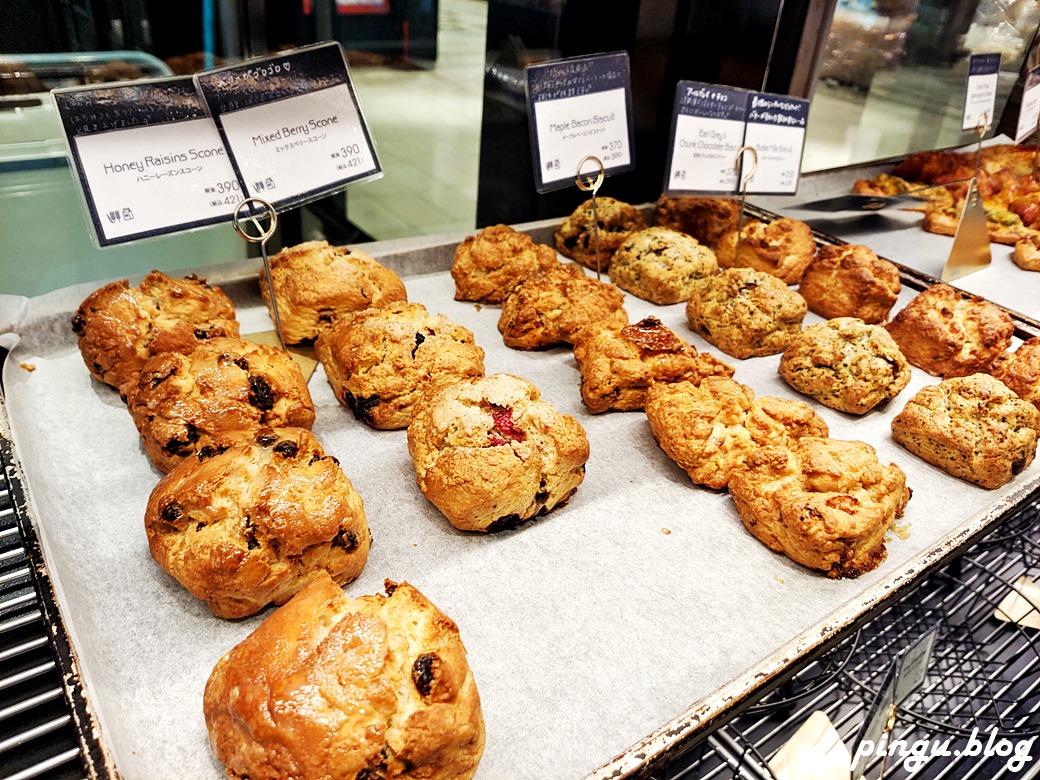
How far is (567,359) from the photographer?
9.45 feet

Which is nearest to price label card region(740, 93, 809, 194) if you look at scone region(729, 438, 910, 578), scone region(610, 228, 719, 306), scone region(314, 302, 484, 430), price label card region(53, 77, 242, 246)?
scone region(610, 228, 719, 306)

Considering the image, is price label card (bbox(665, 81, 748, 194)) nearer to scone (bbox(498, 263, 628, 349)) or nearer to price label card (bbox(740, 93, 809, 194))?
price label card (bbox(740, 93, 809, 194))

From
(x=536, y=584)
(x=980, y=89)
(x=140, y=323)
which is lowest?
(x=536, y=584)

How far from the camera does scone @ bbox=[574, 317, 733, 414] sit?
2527mm

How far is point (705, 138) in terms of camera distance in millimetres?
3111

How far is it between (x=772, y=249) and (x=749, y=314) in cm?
67

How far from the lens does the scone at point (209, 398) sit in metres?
2.04

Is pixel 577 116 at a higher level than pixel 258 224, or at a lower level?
higher

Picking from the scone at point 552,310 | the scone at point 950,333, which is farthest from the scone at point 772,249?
the scone at point 552,310

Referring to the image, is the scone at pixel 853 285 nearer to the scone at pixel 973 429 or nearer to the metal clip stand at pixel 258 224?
the scone at pixel 973 429

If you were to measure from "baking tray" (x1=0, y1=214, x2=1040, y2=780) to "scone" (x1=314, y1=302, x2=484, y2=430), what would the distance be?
0.10 meters

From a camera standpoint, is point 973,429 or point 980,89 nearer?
point 973,429

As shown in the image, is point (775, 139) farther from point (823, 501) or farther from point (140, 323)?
point (140, 323)

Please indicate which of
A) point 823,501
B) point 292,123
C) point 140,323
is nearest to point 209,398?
point 140,323
